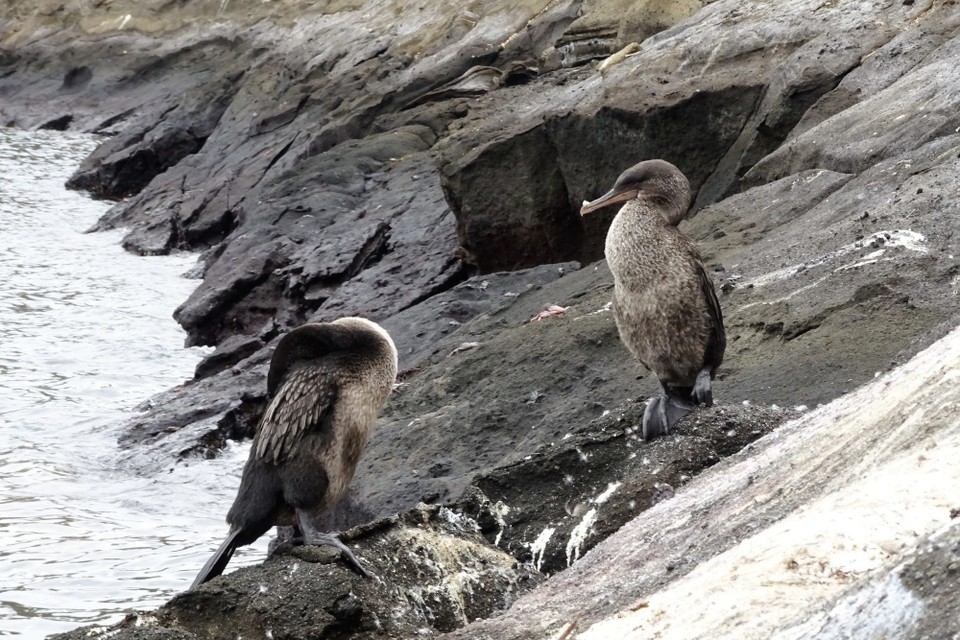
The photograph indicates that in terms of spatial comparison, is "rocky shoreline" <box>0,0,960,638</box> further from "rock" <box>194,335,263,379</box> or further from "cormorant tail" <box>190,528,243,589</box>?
"cormorant tail" <box>190,528,243,589</box>

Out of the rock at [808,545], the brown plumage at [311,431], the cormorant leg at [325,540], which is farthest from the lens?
the brown plumage at [311,431]

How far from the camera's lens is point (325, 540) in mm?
4996

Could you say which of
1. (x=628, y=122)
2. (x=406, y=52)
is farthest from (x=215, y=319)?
(x=406, y=52)

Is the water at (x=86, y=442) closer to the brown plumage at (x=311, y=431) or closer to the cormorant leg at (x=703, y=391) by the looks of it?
the brown plumage at (x=311, y=431)

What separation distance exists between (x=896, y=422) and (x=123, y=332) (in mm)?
14216

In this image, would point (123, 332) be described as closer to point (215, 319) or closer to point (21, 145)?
point (215, 319)

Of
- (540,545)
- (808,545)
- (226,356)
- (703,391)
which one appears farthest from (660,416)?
(226,356)

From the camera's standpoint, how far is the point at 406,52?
2541 cm

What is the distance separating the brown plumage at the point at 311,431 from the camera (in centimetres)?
580

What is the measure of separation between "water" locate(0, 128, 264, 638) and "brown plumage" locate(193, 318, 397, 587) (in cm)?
272

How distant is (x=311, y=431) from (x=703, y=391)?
1843mm

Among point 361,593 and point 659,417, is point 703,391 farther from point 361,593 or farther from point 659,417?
point 361,593

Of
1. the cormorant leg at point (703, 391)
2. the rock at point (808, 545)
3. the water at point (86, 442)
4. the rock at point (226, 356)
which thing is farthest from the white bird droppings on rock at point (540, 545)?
the rock at point (226, 356)

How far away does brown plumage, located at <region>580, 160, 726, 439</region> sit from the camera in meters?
6.37
